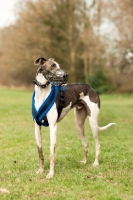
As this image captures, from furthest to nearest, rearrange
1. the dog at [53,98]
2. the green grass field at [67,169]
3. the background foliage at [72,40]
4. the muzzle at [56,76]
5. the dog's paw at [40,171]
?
1. the background foliage at [72,40]
2. the dog's paw at [40,171]
3. the dog at [53,98]
4. the muzzle at [56,76]
5. the green grass field at [67,169]

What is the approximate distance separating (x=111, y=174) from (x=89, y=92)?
173 cm

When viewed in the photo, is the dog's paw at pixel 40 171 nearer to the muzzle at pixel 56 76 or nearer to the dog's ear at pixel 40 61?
the muzzle at pixel 56 76

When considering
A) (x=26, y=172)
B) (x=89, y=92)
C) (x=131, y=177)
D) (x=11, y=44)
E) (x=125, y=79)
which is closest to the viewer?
(x=131, y=177)

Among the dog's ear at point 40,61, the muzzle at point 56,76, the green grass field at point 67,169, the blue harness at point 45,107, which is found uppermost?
the dog's ear at point 40,61

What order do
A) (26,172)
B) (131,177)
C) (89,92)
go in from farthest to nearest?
(89,92) → (26,172) → (131,177)

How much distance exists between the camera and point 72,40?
113 ft

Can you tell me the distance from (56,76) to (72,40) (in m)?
29.4

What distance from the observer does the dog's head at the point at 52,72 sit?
217 inches

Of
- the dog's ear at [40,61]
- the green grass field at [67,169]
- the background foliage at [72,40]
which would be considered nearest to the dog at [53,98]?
the dog's ear at [40,61]

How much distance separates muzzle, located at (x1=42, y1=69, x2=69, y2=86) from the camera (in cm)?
551

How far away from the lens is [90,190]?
4895 mm

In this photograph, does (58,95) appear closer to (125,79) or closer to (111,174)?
(111,174)

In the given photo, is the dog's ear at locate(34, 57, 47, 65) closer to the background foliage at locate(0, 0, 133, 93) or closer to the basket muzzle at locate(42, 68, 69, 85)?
the basket muzzle at locate(42, 68, 69, 85)

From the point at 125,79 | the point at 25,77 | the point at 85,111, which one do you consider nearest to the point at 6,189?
the point at 85,111
